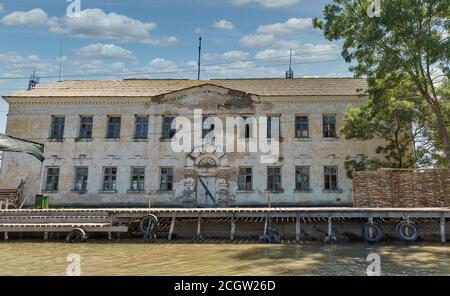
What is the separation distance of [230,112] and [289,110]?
4131 mm

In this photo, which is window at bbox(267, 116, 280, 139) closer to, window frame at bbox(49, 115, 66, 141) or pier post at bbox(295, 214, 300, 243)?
pier post at bbox(295, 214, 300, 243)

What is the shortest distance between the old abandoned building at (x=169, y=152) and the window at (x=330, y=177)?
0.22 feet

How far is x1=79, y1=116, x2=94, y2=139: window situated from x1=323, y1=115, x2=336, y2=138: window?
16.6 m

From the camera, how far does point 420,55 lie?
14.5 m

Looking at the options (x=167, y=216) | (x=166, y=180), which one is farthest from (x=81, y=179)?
(x=167, y=216)

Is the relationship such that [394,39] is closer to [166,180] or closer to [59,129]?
[166,180]

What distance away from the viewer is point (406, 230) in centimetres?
1447

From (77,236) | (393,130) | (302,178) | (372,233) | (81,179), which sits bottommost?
(77,236)

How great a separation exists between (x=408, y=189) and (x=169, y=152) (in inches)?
588

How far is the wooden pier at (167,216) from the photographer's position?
14516mm

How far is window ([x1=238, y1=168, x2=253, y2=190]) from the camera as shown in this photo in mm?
23578

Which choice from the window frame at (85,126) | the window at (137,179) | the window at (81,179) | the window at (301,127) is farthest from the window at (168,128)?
the window at (301,127)

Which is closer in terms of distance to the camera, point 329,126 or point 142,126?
point 329,126

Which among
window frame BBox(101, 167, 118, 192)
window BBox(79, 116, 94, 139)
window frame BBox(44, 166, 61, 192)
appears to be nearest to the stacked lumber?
window frame BBox(101, 167, 118, 192)
